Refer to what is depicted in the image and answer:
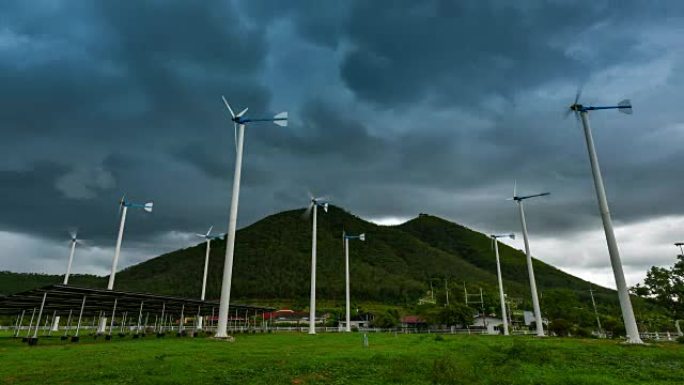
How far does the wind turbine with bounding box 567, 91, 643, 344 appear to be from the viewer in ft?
123

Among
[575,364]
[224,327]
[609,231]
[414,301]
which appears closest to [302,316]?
[414,301]

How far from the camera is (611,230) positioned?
40.8 meters

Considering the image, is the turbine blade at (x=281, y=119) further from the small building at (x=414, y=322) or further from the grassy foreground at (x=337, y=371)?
the small building at (x=414, y=322)

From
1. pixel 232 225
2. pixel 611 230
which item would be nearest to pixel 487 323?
pixel 611 230

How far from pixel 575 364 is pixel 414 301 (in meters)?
145

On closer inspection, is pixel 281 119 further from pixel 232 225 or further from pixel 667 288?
pixel 667 288

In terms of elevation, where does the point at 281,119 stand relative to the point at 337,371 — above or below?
above

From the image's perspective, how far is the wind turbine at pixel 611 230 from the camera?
3750 centimetres

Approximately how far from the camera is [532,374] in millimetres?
18953

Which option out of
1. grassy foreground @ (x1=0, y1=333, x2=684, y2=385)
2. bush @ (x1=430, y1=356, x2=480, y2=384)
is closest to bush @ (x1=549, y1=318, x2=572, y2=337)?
grassy foreground @ (x1=0, y1=333, x2=684, y2=385)

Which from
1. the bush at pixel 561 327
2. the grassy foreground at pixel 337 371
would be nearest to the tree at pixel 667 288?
the bush at pixel 561 327

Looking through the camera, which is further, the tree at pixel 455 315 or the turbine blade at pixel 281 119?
the tree at pixel 455 315

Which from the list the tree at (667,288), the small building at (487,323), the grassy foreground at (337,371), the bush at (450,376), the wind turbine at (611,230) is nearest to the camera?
the grassy foreground at (337,371)

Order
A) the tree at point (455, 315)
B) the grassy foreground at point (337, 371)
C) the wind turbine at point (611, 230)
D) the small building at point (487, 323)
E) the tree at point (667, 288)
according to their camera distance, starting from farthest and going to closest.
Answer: the small building at point (487, 323)
the tree at point (455, 315)
the tree at point (667, 288)
the wind turbine at point (611, 230)
the grassy foreground at point (337, 371)
